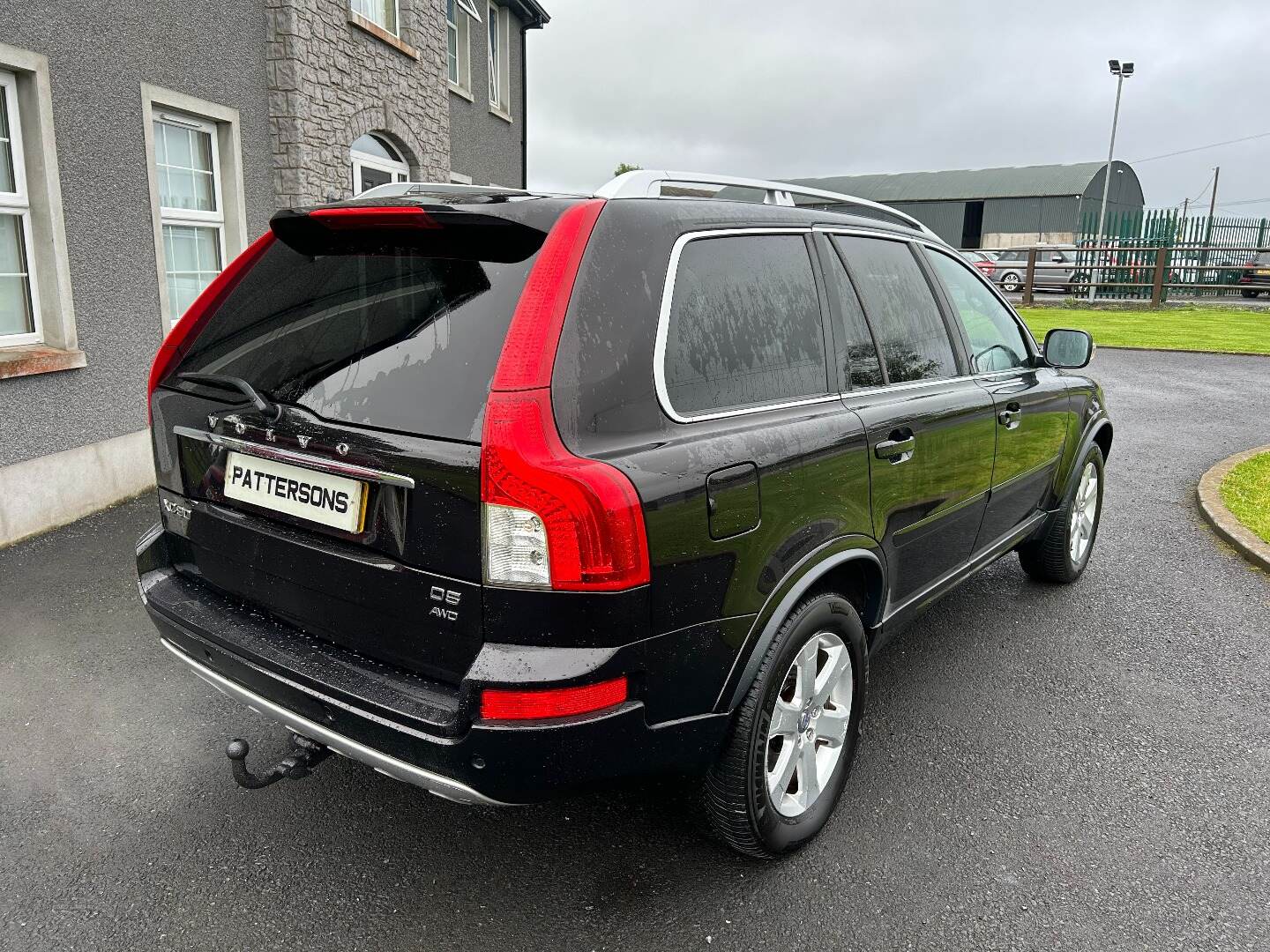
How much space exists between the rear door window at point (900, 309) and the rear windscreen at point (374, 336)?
142 centimetres

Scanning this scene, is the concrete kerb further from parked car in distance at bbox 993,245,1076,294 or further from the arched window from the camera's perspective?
parked car in distance at bbox 993,245,1076,294

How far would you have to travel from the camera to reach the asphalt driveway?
2477mm

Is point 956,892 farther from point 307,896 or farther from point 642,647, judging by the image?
point 307,896

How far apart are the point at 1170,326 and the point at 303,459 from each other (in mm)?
22140

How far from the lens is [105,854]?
273cm

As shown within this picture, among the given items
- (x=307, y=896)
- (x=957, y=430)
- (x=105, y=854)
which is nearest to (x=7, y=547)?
(x=105, y=854)

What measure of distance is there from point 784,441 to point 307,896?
1.79m

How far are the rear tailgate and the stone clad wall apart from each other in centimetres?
572

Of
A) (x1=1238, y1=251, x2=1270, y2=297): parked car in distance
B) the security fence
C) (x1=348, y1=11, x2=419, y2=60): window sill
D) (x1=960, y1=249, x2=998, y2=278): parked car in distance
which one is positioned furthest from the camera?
(x1=960, y1=249, x2=998, y2=278): parked car in distance

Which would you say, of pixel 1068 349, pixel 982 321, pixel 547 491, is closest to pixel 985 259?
pixel 1068 349

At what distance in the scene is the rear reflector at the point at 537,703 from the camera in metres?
2.06

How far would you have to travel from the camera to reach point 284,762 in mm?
2514

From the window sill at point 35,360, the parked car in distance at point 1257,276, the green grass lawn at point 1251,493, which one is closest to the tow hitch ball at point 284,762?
the window sill at point 35,360

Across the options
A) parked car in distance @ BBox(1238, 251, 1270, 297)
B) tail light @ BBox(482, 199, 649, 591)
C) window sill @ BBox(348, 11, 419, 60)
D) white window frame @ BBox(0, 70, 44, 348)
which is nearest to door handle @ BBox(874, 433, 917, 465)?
tail light @ BBox(482, 199, 649, 591)
